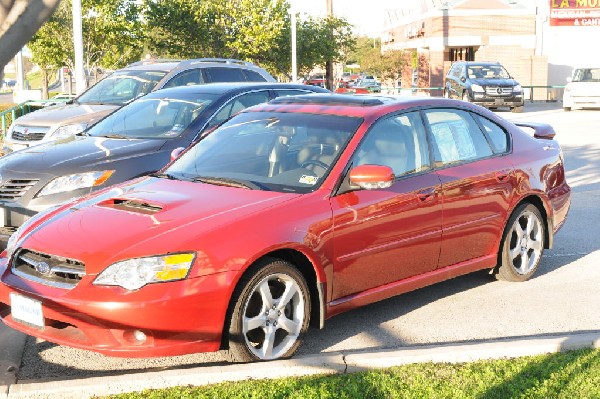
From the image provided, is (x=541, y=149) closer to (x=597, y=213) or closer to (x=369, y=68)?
(x=597, y=213)

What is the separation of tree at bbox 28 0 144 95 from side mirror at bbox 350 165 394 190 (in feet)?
102

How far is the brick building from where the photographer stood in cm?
4947

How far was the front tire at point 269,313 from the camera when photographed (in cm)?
508

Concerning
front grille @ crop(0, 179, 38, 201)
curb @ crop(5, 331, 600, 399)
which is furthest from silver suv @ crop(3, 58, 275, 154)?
curb @ crop(5, 331, 600, 399)

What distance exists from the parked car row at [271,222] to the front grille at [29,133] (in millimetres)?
4933

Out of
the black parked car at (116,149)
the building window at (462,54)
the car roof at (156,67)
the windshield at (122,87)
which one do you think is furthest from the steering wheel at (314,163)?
the building window at (462,54)

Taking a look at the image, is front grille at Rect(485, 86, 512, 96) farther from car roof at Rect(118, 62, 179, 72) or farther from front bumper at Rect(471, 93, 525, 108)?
car roof at Rect(118, 62, 179, 72)

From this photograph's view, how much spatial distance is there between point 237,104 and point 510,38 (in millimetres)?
44587

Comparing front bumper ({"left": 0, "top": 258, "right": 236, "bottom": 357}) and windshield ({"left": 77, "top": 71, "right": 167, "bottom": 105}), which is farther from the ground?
windshield ({"left": 77, "top": 71, "right": 167, "bottom": 105})

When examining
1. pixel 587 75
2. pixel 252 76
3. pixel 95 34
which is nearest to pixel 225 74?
pixel 252 76

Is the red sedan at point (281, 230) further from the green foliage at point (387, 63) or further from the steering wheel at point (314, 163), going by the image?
the green foliage at point (387, 63)

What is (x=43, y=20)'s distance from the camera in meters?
3.38

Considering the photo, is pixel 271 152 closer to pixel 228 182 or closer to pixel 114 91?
pixel 228 182

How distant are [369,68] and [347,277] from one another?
5416cm
